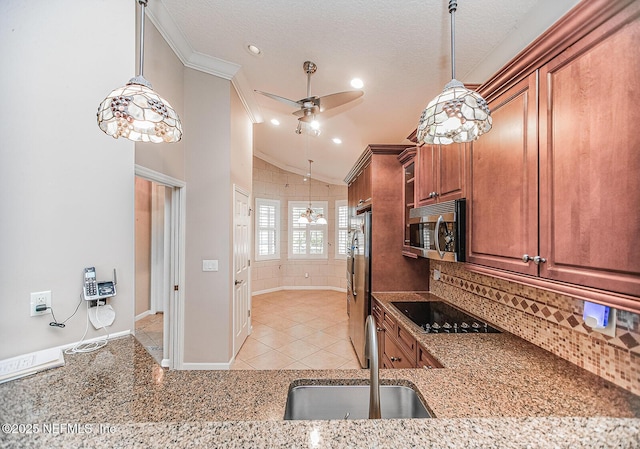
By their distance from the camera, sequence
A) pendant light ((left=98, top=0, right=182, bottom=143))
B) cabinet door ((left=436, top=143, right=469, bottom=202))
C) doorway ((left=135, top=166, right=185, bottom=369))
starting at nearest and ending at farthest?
pendant light ((left=98, top=0, right=182, bottom=143))
cabinet door ((left=436, top=143, right=469, bottom=202))
doorway ((left=135, top=166, right=185, bottom=369))

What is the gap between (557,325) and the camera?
1384 mm

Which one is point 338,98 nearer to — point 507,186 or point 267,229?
point 507,186

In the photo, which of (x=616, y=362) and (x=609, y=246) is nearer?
(x=609, y=246)

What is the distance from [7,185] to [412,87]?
283 centimetres

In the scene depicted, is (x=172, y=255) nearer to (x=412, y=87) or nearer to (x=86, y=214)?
(x=86, y=214)

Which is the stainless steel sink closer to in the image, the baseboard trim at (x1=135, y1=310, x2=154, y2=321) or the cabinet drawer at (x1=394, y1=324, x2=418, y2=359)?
the cabinet drawer at (x1=394, y1=324, x2=418, y2=359)

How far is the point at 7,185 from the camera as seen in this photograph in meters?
1.18

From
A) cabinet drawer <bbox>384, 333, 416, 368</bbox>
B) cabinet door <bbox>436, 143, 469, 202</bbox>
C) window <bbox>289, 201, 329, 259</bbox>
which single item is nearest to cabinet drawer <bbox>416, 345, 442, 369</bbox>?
cabinet drawer <bbox>384, 333, 416, 368</bbox>

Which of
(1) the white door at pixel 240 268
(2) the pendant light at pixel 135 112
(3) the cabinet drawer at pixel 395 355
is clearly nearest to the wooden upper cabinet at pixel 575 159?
(3) the cabinet drawer at pixel 395 355

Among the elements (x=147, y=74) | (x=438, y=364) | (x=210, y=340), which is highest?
(x=147, y=74)

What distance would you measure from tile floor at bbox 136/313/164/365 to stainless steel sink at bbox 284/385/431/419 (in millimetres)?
2893

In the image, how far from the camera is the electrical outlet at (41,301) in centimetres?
123

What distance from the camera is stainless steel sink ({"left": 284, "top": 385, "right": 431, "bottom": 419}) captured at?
106 centimetres

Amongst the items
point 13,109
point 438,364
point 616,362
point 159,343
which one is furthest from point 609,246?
point 159,343
